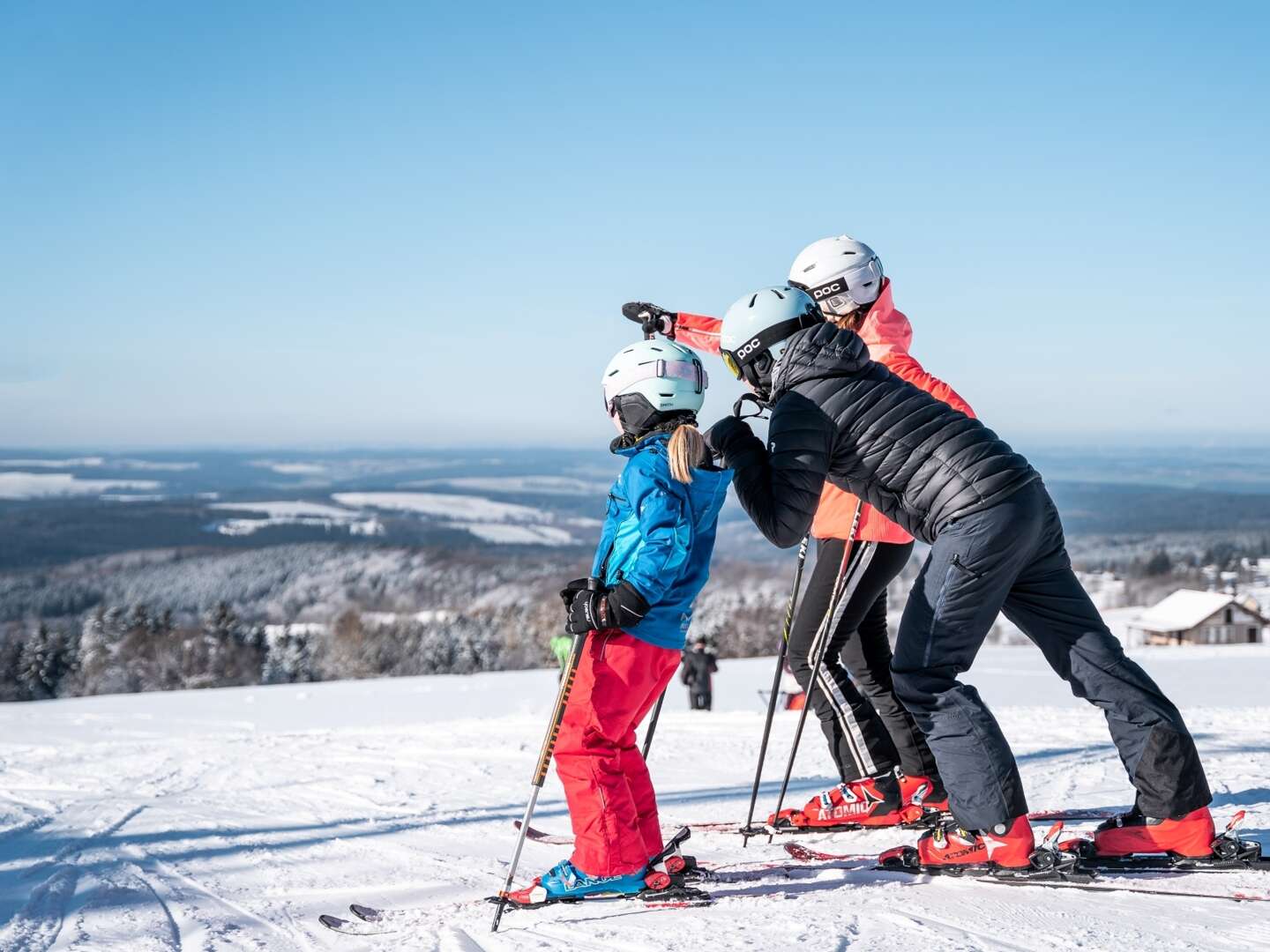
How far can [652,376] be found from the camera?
3197 mm

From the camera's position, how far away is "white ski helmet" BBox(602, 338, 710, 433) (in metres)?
3.19

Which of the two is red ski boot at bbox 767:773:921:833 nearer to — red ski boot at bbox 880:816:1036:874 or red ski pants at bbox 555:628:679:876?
red ski boot at bbox 880:816:1036:874

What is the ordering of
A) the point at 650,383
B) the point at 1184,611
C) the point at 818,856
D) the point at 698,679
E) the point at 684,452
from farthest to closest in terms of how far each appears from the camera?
the point at 1184,611 → the point at 698,679 → the point at 818,856 → the point at 650,383 → the point at 684,452

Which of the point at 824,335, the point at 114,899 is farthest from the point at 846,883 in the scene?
the point at 114,899

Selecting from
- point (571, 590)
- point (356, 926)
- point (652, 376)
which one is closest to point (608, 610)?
point (571, 590)

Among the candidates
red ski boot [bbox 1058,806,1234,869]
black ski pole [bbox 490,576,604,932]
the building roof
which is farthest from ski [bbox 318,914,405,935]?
the building roof

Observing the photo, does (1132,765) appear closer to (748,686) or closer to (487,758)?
(487,758)

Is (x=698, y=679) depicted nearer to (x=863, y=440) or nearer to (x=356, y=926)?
(x=356, y=926)

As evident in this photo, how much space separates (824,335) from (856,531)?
43.3 inches

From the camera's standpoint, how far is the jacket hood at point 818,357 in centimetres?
307

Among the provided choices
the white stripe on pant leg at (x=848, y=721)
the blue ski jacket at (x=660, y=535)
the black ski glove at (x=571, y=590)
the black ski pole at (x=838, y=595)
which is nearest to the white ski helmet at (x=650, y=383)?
the blue ski jacket at (x=660, y=535)

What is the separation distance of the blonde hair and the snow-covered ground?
1.28 m

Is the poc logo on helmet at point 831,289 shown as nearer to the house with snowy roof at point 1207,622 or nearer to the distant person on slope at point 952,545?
the distant person on slope at point 952,545

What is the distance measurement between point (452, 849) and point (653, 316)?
248 cm
